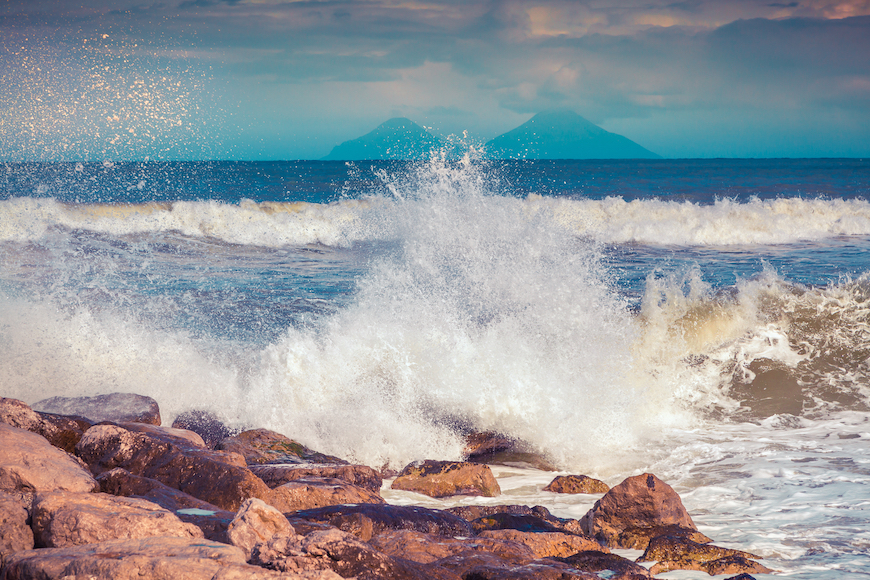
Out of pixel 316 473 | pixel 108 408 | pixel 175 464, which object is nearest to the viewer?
pixel 175 464

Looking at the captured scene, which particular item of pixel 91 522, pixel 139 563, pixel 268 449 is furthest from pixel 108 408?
pixel 139 563

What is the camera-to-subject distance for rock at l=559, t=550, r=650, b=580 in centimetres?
298

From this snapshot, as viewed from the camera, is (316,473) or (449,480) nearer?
(316,473)

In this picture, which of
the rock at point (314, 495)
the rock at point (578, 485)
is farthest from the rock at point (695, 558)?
the rock at point (314, 495)

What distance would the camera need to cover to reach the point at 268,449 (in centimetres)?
525

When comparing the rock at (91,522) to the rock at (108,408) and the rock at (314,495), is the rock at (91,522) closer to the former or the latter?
the rock at (314,495)

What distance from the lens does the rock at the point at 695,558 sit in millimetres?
Result: 3381

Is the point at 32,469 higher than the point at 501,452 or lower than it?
higher

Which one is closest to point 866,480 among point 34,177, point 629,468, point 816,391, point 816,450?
point 816,450

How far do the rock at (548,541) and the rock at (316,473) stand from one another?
1.16 m

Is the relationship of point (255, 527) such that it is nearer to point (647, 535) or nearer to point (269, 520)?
point (269, 520)

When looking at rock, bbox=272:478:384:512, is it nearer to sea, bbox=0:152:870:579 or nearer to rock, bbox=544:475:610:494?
A: sea, bbox=0:152:870:579

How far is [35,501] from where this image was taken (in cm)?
263

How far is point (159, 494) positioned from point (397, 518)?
1280 millimetres
